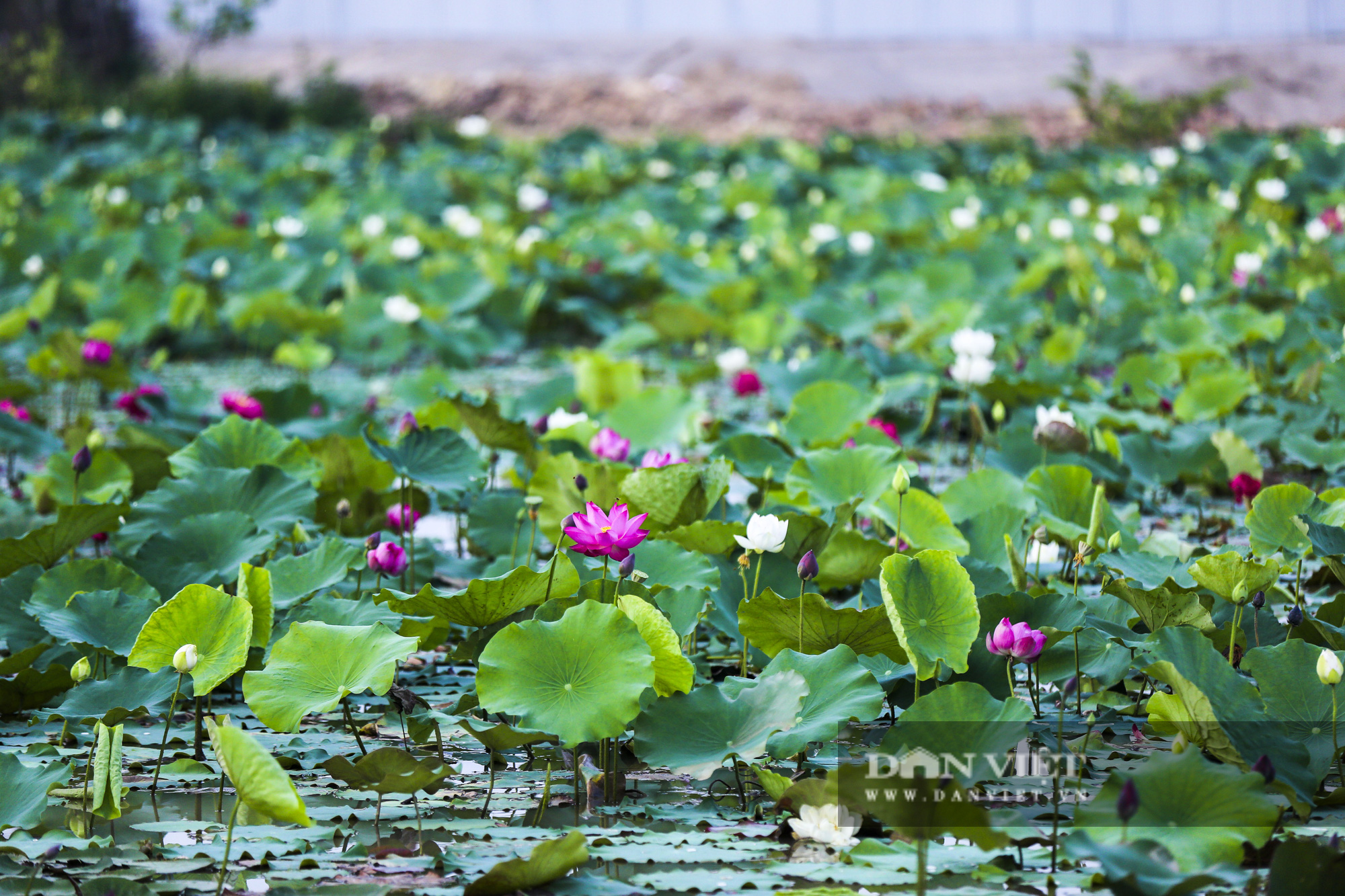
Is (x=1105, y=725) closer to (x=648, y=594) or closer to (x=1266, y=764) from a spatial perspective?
(x=1266, y=764)

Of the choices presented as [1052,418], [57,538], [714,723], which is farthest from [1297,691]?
[57,538]

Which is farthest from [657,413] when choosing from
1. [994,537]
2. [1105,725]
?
[1105,725]

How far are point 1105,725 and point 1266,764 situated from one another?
1.21 feet

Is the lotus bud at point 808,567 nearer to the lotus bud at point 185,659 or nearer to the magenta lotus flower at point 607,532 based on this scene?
the magenta lotus flower at point 607,532

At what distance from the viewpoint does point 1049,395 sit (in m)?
2.77

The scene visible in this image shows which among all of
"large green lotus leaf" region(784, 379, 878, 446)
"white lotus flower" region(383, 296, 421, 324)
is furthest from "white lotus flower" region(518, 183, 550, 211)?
"large green lotus leaf" region(784, 379, 878, 446)

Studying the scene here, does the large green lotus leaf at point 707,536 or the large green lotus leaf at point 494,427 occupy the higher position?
the large green lotus leaf at point 494,427

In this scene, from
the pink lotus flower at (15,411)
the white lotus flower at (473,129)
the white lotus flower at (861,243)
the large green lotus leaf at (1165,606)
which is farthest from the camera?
the white lotus flower at (473,129)

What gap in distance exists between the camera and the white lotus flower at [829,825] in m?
1.23

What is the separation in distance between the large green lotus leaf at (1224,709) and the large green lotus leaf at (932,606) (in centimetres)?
20

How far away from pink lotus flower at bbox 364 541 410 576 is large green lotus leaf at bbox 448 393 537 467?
457mm

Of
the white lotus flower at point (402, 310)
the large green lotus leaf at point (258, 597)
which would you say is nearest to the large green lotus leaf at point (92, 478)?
the large green lotus leaf at point (258, 597)

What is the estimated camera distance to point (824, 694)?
1.36 metres

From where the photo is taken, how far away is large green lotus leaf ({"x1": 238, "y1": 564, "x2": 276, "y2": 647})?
151 centimetres
